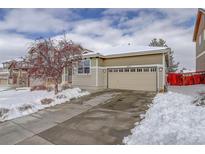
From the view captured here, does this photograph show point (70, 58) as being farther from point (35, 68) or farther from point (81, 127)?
point (81, 127)

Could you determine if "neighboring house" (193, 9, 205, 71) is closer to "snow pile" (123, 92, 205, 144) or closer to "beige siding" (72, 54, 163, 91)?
"beige siding" (72, 54, 163, 91)

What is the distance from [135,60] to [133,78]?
1.70 metres

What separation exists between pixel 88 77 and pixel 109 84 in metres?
2.28

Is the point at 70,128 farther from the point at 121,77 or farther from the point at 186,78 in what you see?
the point at 186,78

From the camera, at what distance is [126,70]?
1446 cm

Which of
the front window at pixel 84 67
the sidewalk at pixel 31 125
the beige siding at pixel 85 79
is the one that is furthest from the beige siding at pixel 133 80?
the sidewalk at pixel 31 125

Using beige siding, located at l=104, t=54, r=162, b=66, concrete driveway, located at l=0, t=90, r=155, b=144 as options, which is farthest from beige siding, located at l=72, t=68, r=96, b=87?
concrete driveway, located at l=0, t=90, r=155, b=144

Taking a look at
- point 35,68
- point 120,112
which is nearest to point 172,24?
point 120,112

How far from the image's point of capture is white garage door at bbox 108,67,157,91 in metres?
13.1

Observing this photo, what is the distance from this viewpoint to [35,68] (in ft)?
34.2

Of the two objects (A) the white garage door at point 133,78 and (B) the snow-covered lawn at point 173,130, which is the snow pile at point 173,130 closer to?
(B) the snow-covered lawn at point 173,130

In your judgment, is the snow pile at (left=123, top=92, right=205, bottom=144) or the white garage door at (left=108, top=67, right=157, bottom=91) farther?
the white garage door at (left=108, top=67, right=157, bottom=91)

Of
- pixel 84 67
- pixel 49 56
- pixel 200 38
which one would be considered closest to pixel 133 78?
pixel 84 67
